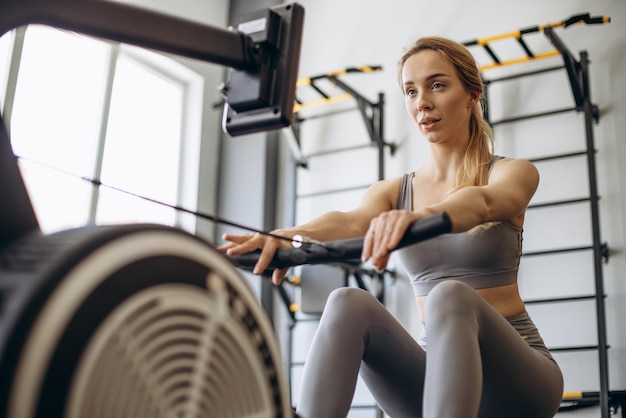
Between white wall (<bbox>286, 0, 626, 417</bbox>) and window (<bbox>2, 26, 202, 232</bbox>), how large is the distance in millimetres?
762

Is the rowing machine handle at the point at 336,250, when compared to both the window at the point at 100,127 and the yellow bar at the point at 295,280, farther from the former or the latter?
the yellow bar at the point at 295,280

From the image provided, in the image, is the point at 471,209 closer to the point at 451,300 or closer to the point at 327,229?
the point at 451,300

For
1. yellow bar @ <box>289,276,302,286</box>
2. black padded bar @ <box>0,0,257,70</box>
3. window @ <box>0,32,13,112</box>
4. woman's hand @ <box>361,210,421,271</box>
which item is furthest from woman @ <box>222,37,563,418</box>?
window @ <box>0,32,13,112</box>

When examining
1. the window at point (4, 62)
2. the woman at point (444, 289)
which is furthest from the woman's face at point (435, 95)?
the window at point (4, 62)

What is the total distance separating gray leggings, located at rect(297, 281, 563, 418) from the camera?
993 millimetres

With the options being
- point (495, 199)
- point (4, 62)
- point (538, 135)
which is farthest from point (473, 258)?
point (4, 62)

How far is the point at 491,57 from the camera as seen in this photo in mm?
3441

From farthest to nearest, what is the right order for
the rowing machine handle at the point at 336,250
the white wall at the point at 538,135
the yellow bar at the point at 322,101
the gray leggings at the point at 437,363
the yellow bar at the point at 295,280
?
the yellow bar at the point at 322,101 < the yellow bar at the point at 295,280 < the white wall at the point at 538,135 < the gray leggings at the point at 437,363 < the rowing machine handle at the point at 336,250

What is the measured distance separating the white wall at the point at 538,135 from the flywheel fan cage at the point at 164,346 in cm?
279

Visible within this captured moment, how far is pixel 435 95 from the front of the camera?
A: 150 centimetres

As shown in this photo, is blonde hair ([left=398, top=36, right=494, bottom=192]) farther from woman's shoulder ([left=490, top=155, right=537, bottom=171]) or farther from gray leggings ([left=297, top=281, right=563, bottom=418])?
gray leggings ([left=297, top=281, right=563, bottom=418])

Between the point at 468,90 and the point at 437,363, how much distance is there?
0.72m

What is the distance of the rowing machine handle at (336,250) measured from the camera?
2.66 feet

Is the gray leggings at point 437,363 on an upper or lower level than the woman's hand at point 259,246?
lower
